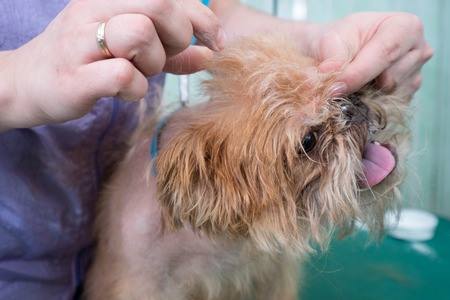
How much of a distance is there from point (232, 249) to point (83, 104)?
49 centimetres

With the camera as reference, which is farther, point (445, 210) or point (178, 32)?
point (445, 210)

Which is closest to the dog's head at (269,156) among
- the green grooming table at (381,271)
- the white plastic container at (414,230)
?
the green grooming table at (381,271)

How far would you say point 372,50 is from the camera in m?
0.86

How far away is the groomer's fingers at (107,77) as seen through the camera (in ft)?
1.82

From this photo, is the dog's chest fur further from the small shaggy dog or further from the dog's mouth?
the dog's mouth

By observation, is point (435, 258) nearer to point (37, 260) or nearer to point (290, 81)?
point (290, 81)

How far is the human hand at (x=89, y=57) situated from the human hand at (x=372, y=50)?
0.33 m

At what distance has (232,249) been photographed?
0.97 m

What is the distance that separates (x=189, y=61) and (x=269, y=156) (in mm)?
195

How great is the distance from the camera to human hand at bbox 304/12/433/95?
0.85 m

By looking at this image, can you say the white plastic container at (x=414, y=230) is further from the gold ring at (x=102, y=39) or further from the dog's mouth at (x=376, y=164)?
the gold ring at (x=102, y=39)

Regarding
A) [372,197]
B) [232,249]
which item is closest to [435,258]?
[372,197]

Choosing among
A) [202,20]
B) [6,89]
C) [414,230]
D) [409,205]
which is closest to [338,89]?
[202,20]

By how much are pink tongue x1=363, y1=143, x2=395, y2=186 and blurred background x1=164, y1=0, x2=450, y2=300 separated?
19 centimetres
